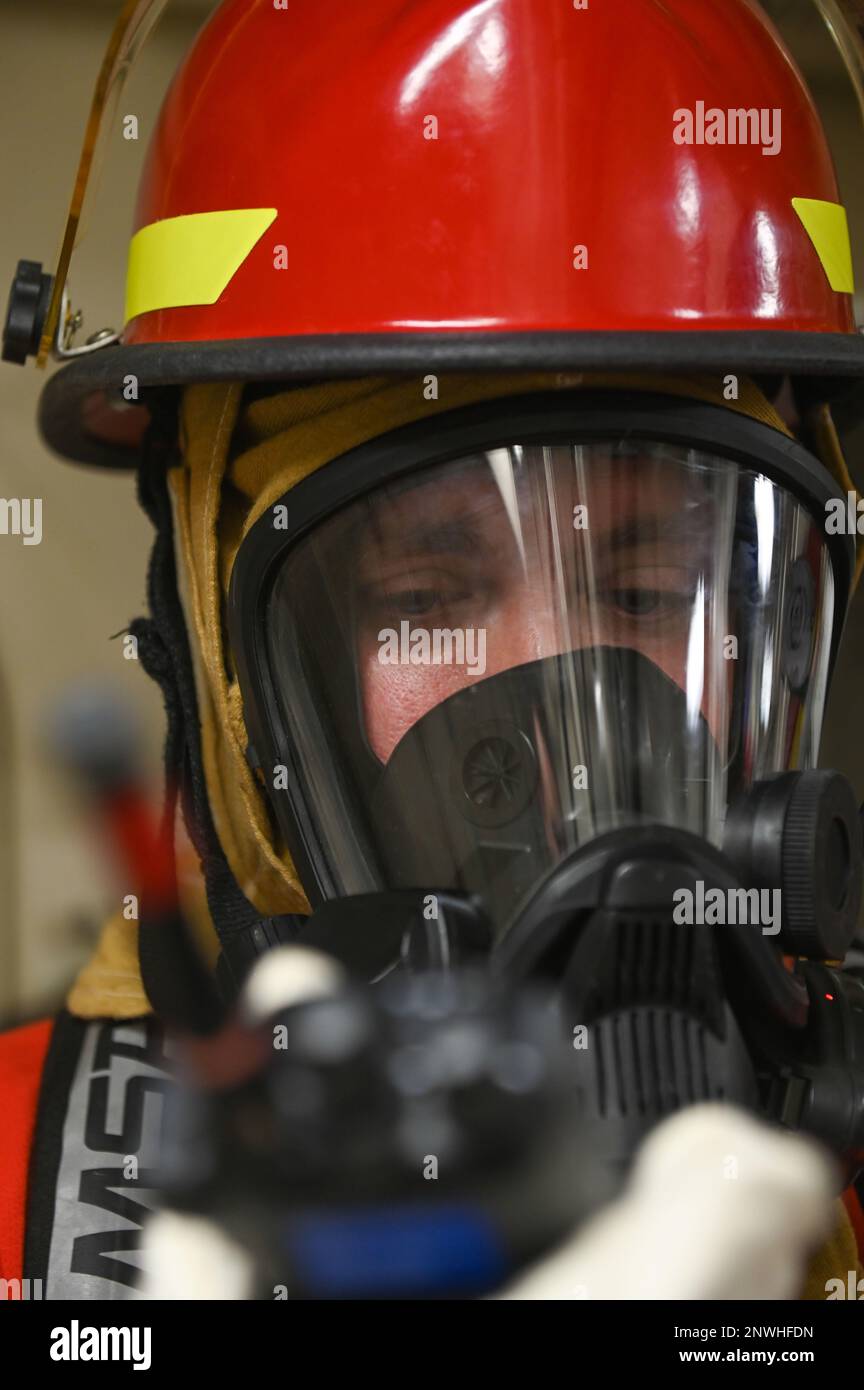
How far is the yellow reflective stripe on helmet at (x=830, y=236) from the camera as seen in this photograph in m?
1.22

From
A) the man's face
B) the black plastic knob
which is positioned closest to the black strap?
the black plastic knob

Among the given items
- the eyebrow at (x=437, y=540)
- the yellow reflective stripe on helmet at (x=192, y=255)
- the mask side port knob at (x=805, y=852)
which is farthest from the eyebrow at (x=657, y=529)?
the yellow reflective stripe on helmet at (x=192, y=255)

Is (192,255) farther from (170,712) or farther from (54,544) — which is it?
(54,544)

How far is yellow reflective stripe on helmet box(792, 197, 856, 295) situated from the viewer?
47.9 inches

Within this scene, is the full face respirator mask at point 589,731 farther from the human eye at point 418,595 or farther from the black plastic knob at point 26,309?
the black plastic knob at point 26,309

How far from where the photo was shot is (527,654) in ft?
3.62

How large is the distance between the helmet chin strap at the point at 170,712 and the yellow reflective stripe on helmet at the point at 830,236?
631 mm

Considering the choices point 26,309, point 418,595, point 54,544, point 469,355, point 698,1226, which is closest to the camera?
point 698,1226

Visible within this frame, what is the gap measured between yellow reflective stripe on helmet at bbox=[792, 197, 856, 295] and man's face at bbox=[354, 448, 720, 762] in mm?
252

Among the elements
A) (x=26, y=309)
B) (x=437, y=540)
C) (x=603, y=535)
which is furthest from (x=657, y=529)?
(x=26, y=309)

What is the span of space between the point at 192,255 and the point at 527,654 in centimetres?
46

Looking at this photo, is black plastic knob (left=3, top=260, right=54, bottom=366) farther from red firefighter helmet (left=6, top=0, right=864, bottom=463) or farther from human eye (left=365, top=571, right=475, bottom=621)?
human eye (left=365, top=571, right=475, bottom=621)

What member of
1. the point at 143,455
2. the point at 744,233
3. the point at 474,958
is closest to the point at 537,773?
the point at 474,958
